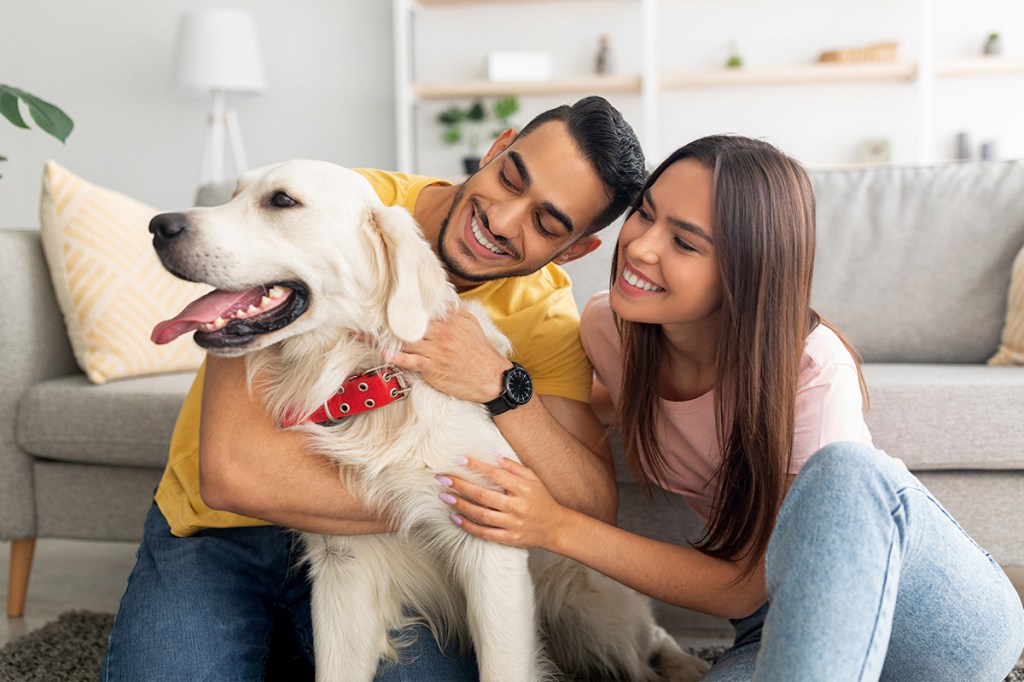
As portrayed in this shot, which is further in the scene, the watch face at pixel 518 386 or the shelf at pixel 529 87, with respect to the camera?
the shelf at pixel 529 87

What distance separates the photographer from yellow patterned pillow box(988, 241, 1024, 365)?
2289 mm

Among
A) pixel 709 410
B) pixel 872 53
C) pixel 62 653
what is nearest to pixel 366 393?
pixel 709 410

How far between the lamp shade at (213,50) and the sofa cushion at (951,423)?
384 centimetres

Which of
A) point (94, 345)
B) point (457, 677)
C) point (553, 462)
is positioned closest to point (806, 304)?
point (553, 462)

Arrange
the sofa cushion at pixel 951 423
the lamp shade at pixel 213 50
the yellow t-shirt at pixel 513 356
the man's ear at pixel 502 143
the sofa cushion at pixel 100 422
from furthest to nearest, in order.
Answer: the lamp shade at pixel 213 50
the sofa cushion at pixel 100 422
the sofa cushion at pixel 951 423
the man's ear at pixel 502 143
the yellow t-shirt at pixel 513 356

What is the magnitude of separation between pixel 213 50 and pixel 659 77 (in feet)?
7.80

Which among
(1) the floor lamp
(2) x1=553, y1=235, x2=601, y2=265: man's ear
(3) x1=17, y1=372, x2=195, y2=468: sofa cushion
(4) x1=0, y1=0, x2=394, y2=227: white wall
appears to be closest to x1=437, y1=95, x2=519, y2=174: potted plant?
(4) x1=0, y1=0, x2=394, y2=227: white wall

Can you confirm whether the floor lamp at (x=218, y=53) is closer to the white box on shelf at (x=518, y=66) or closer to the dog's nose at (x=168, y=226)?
the white box on shelf at (x=518, y=66)

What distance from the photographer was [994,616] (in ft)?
3.66

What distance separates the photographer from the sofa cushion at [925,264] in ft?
8.00

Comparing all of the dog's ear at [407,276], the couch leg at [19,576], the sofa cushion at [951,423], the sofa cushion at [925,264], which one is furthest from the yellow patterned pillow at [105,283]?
the sofa cushion at [925,264]

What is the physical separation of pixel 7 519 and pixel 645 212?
5.85 ft

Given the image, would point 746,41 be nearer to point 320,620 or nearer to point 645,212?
point 645,212

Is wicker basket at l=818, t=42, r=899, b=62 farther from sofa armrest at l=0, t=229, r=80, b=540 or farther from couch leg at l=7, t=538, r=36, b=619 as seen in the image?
couch leg at l=7, t=538, r=36, b=619
